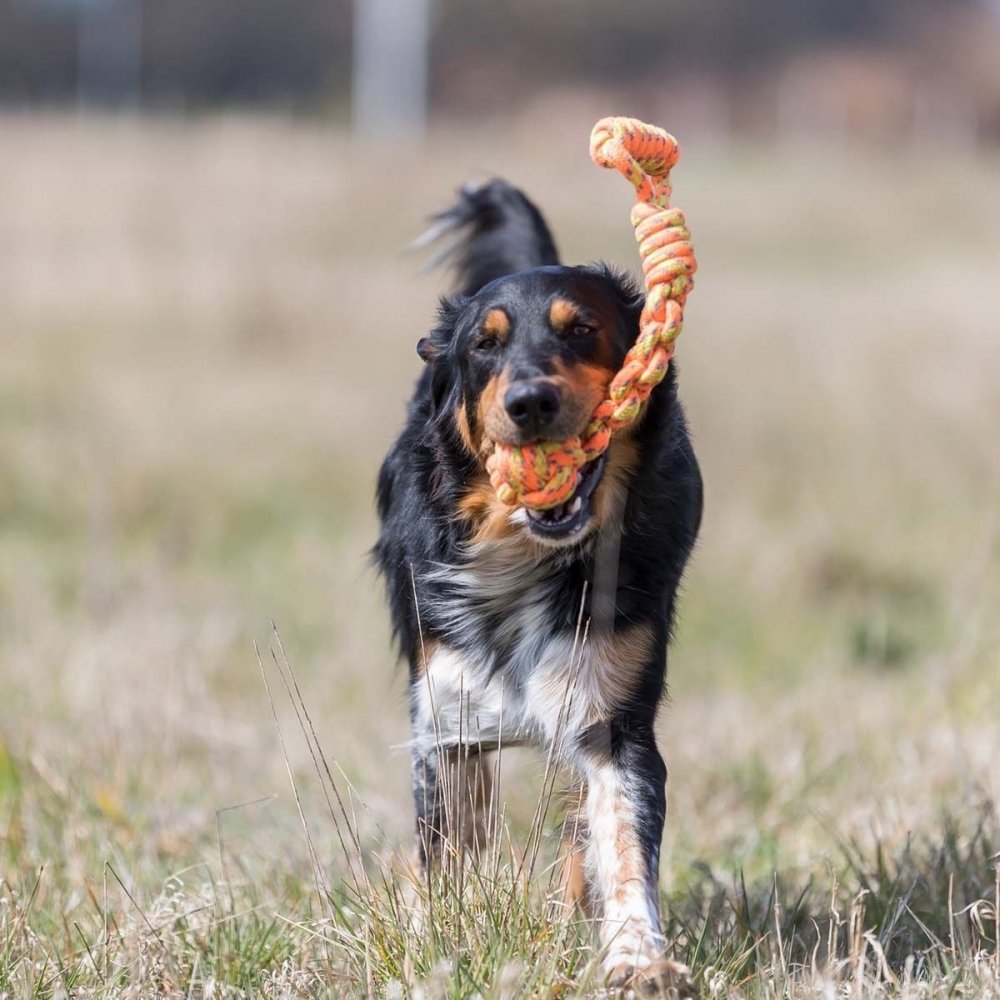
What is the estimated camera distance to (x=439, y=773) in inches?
131

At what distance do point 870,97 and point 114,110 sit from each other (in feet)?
74.3

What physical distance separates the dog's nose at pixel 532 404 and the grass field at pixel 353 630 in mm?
841

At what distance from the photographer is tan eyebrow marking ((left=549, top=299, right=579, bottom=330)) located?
130 inches

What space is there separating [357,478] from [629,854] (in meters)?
6.98

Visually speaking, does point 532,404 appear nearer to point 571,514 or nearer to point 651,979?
point 571,514

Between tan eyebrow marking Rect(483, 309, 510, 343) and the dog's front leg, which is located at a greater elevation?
tan eyebrow marking Rect(483, 309, 510, 343)

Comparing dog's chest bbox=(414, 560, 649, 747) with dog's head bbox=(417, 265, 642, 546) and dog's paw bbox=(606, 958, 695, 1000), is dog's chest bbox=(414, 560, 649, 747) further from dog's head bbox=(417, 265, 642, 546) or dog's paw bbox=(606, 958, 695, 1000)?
dog's paw bbox=(606, 958, 695, 1000)

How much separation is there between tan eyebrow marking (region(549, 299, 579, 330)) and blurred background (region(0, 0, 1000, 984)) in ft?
3.53

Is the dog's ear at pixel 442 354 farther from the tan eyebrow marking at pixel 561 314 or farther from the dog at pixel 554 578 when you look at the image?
the tan eyebrow marking at pixel 561 314

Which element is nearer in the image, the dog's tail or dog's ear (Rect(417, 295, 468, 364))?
dog's ear (Rect(417, 295, 468, 364))

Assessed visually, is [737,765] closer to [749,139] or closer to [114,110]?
[114,110]

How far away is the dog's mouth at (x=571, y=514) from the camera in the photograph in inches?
126

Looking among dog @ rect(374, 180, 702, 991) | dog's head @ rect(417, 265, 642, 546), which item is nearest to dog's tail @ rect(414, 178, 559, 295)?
dog @ rect(374, 180, 702, 991)

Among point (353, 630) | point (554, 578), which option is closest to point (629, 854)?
point (554, 578)
